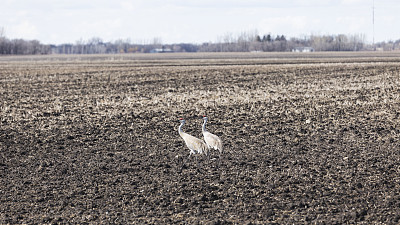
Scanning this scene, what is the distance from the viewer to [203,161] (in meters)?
12.1

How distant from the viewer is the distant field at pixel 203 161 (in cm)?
A: 877

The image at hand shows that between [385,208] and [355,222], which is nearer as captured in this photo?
[355,222]

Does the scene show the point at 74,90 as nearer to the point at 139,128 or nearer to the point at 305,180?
the point at 139,128

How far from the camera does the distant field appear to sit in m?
8.77

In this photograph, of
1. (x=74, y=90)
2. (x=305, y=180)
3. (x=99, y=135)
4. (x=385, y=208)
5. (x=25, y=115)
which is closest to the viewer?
(x=385, y=208)

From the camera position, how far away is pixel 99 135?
15688 mm

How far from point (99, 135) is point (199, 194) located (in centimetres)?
685

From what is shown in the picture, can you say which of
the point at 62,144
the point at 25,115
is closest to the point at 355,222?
the point at 62,144

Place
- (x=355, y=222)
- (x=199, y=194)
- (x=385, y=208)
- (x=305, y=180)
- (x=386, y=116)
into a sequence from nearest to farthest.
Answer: (x=355, y=222), (x=385, y=208), (x=199, y=194), (x=305, y=180), (x=386, y=116)

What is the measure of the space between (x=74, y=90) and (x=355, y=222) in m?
23.2

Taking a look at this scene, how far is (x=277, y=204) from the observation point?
8969 mm

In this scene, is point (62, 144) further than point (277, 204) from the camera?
Yes

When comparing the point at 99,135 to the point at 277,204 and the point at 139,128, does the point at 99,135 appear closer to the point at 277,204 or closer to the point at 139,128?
the point at 139,128

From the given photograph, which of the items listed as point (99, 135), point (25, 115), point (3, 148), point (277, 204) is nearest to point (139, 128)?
point (99, 135)
